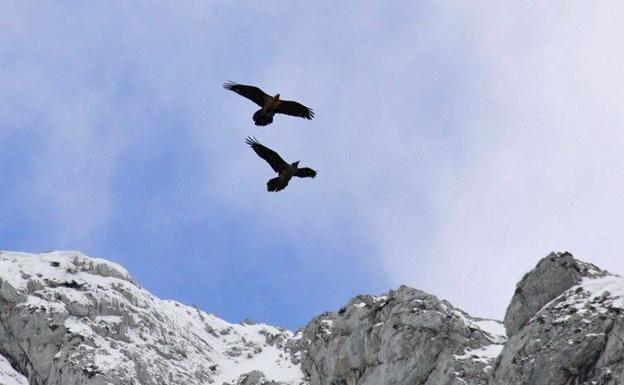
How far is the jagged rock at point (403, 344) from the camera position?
277 feet

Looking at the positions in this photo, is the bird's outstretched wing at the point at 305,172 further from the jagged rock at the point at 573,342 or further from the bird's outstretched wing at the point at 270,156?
the jagged rock at the point at 573,342

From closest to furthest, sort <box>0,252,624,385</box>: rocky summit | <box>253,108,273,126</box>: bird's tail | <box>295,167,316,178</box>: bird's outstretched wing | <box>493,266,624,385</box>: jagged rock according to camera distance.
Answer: <box>253,108,273,126</box>: bird's tail
<box>295,167,316,178</box>: bird's outstretched wing
<box>493,266,624,385</box>: jagged rock
<box>0,252,624,385</box>: rocky summit

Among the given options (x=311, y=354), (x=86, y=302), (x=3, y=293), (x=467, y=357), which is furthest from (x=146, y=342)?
(x=467, y=357)

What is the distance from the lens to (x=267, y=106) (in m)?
31.1

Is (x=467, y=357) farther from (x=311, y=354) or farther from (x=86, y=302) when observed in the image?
(x=86, y=302)

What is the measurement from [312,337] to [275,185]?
82.5 metres

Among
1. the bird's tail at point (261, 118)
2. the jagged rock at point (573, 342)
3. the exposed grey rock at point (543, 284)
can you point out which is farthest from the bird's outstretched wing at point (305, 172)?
the exposed grey rock at point (543, 284)

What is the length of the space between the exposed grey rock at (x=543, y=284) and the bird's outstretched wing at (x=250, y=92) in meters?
44.5

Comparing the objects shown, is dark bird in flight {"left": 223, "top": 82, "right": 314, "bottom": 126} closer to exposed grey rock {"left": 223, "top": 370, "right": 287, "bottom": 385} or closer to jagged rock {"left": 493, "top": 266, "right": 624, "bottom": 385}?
jagged rock {"left": 493, "top": 266, "right": 624, "bottom": 385}

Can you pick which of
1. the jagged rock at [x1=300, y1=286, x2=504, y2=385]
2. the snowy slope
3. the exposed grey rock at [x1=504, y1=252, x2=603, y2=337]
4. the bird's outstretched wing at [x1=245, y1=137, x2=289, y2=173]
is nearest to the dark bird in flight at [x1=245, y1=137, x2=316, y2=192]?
the bird's outstretched wing at [x1=245, y1=137, x2=289, y2=173]

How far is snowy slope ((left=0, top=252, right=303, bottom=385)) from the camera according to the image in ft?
395

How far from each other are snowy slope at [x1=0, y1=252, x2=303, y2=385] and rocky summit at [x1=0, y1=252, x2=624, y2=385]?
0.20m

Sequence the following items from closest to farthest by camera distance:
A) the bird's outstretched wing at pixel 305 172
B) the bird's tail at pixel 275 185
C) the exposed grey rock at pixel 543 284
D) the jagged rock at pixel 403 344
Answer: the bird's tail at pixel 275 185, the bird's outstretched wing at pixel 305 172, the exposed grey rock at pixel 543 284, the jagged rock at pixel 403 344

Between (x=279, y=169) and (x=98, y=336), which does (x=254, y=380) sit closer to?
(x=98, y=336)
